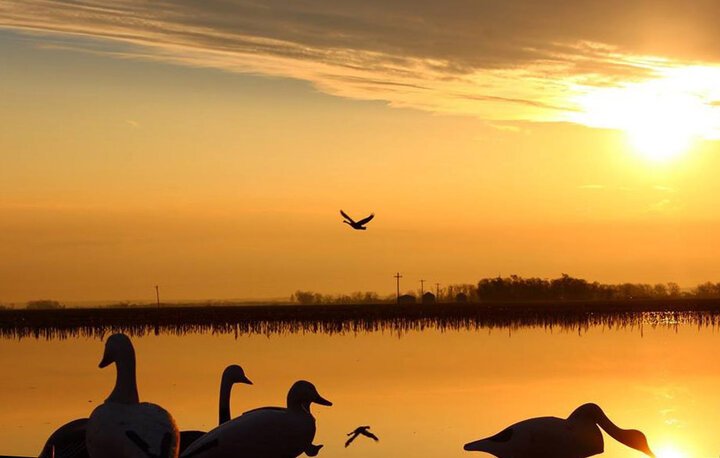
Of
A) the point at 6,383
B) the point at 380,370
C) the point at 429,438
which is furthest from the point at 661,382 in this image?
the point at 6,383

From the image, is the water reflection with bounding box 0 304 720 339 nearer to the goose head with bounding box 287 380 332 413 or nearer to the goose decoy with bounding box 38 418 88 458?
the goose head with bounding box 287 380 332 413

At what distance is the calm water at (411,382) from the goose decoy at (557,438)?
8.05 metres

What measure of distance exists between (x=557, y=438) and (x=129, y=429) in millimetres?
5776

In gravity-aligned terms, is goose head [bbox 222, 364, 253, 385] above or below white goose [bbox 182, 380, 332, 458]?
above

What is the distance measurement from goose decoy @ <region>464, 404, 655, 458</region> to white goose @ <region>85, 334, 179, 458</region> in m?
4.55

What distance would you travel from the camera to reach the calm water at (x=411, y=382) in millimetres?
27031

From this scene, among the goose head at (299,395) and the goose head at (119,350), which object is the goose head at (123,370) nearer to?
the goose head at (119,350)

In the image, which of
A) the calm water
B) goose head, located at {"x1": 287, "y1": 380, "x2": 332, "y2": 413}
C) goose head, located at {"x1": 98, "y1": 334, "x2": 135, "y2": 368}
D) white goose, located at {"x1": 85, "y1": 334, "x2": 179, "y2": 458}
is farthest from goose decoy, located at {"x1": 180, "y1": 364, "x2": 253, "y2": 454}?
the calm water

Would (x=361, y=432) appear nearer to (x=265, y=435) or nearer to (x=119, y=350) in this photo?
(x=265, y=435)

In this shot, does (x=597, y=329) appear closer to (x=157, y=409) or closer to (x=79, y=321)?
(x=79, y=321)

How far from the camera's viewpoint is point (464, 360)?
166 feet

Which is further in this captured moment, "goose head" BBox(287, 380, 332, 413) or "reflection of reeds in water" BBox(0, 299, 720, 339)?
"reflection of reeds in water" BBox(0, 299, 720, 339)

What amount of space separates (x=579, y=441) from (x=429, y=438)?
11.5 m

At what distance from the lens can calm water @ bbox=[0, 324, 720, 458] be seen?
2703 cm
